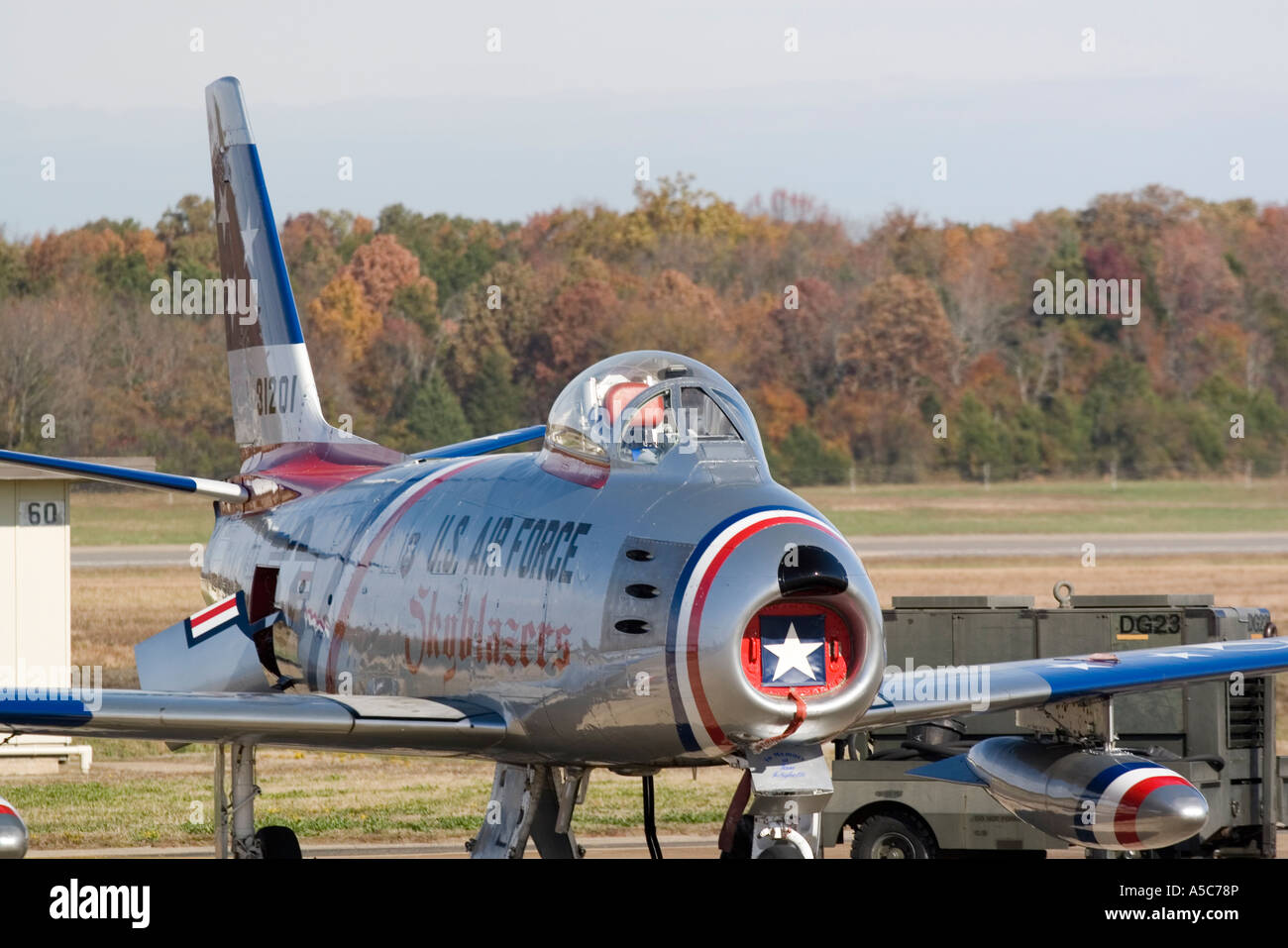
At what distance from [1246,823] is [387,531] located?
26.0ft

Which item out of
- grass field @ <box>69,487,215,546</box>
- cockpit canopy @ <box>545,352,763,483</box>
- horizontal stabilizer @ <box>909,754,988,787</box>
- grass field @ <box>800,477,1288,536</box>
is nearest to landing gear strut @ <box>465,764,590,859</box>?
cockpit canopy @ <box>545,352,763,483</box>

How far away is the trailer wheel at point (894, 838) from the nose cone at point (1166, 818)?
10.2 feet

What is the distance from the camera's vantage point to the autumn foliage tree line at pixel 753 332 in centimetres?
6125

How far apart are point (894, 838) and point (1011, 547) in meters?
39.1

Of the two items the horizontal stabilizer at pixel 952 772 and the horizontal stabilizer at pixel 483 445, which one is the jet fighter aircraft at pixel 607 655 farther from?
the horizontal stabilizer at pixel 483 445

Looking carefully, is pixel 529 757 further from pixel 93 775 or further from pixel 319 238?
pixel 319 238

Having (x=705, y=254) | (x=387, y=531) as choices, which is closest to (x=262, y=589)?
(x=387, y=531)

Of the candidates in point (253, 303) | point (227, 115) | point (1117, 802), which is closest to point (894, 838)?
point (1117, 802)

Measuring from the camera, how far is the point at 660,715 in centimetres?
1084

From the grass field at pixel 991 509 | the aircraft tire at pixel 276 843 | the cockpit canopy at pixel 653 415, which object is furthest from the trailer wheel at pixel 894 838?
the grass field at pixel 991 509

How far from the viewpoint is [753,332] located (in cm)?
6856

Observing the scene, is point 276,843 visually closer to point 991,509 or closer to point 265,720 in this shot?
point 265,720
